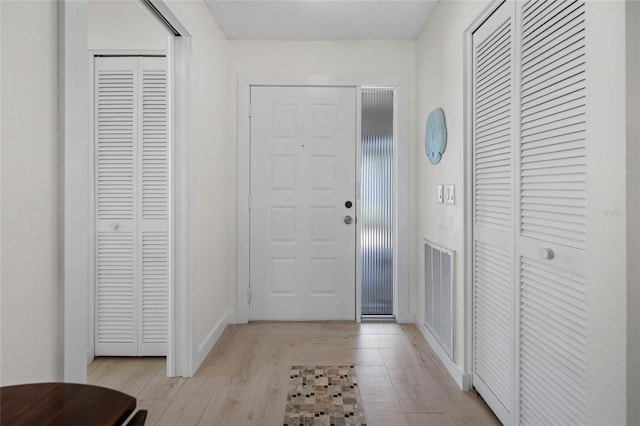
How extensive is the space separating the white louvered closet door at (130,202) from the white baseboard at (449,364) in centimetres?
191

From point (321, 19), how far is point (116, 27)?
147 centimetres

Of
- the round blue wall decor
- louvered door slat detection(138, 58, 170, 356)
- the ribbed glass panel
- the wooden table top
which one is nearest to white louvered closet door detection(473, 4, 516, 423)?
the round blue wall decor

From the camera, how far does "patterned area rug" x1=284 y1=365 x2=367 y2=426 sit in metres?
2.03

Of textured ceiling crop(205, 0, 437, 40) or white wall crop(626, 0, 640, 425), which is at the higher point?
textured ceiling crop(205, 0, 437, 40)

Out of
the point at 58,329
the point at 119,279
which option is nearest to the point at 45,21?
the point at 58,329

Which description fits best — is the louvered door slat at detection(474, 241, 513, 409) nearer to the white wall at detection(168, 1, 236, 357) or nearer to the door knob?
the door knob

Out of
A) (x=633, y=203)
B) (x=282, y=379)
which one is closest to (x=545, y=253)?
(x=633, y=203)

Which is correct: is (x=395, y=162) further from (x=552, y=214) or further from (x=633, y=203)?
(x=633, y=203)

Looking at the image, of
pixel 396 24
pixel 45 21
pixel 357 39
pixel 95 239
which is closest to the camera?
pixel 45 21

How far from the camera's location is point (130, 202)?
2.77 metres

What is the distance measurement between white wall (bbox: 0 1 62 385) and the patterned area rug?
1207mm

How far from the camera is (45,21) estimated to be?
1.23 meters

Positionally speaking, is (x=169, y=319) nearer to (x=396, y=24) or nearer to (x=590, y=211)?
(x=590, y=211)

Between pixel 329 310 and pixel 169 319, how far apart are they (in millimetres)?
1538
